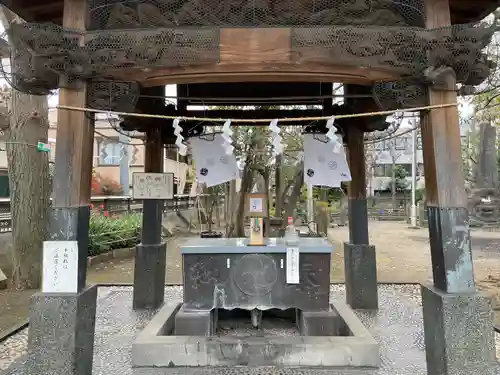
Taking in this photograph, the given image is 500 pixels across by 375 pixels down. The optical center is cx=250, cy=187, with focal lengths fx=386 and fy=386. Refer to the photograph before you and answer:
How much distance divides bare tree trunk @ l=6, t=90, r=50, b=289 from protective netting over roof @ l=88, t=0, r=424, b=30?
5.89 metres

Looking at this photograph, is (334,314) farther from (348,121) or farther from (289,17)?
(289,17)

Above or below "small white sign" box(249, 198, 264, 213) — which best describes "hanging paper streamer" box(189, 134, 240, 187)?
above

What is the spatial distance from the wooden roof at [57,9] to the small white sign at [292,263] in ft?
11.7

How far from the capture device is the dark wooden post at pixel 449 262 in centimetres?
359

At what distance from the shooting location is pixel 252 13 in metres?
4.05

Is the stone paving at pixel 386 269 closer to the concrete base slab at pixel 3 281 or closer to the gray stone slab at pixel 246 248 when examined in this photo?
the concrete base slab at pixel 3 281

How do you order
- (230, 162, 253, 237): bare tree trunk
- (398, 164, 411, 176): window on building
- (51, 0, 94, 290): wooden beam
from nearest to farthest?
(51, 0, 94, 290): wooden beam
(230, 162, 253, 237): bare tree trunk
(398, 164, 411, 176): window on building

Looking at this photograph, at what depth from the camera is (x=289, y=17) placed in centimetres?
413

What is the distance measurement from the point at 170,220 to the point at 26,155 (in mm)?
12018

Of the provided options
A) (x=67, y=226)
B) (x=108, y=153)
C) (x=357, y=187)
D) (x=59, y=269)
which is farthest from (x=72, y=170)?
(x=108, y=153)

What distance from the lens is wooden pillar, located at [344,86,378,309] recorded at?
706 centimetres

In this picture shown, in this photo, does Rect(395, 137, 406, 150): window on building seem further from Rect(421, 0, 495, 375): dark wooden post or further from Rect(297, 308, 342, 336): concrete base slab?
Rect(421, 0, 495, 375): dark wooden post

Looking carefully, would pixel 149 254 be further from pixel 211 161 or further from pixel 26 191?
pixel 26 191

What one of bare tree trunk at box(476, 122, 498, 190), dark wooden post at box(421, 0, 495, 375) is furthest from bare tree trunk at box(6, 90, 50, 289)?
bare tree trunk at box(476, 122, 498, 190)
